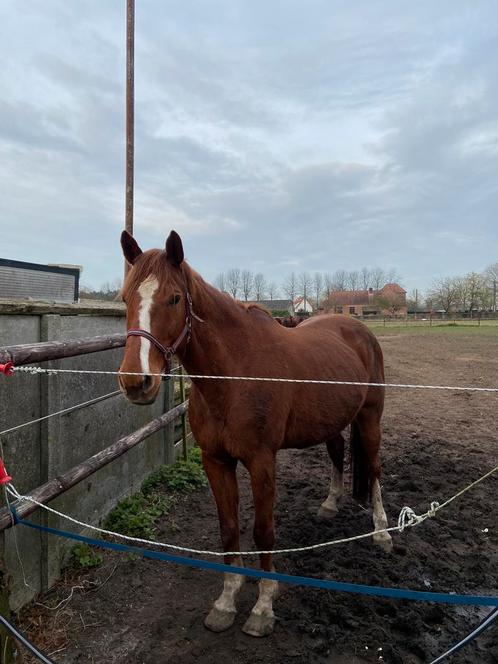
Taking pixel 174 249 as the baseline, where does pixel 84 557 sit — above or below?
below

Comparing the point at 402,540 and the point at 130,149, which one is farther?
the point at 130,149

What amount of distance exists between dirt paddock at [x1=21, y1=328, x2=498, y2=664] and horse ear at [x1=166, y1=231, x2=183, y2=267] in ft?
7.03

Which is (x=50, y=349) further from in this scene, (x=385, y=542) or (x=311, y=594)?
(x=385, y=542)

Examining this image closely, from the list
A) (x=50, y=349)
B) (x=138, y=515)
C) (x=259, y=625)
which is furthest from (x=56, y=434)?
(x=259, y=625)

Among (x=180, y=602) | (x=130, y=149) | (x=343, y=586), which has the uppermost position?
(x=130, y=149)

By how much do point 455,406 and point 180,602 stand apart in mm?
7070

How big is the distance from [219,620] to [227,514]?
584 mm

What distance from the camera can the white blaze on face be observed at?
76.6 inches

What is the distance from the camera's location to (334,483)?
4.11 m

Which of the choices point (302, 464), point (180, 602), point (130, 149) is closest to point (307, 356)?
point (180, 602)

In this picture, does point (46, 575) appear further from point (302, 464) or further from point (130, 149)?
point (130, 149)

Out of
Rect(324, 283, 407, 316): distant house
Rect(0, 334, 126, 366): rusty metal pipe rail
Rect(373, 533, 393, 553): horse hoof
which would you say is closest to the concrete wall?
Rect(0, 334, 126, 366): rusty metal pipe rail

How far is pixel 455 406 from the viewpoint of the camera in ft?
27.3

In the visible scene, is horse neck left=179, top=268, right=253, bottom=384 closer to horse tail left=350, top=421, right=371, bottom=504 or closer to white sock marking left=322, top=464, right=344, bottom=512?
horse tail left=350, top=421, right=371, bottom=504
